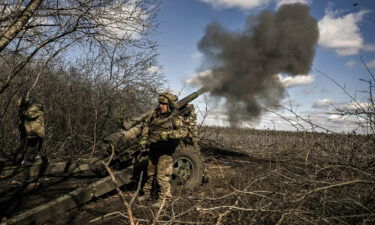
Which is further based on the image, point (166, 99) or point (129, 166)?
point (129, 166)

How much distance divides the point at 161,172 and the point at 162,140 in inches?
22.0

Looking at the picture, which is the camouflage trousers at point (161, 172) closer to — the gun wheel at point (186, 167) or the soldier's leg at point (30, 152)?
the gun wheel at point (186, 167)

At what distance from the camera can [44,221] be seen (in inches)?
154

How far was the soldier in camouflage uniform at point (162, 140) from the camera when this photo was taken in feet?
16.5

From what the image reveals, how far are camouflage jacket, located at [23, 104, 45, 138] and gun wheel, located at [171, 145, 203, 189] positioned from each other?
3877 mm

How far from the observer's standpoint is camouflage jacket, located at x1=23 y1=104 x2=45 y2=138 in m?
7.26

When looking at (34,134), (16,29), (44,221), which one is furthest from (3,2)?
(44,221)

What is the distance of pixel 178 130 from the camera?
5023 millimetres

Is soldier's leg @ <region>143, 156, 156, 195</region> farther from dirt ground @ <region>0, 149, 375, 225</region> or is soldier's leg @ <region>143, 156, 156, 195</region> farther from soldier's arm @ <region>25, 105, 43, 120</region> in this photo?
soldier's arm @ <region>25, 105, 43, 120</region>

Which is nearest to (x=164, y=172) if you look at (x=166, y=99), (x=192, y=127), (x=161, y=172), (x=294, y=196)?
(x=161, y=172)

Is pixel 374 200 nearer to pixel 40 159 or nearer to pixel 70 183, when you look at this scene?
pixel 70 183

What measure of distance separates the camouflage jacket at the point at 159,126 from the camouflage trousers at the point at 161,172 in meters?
0.34

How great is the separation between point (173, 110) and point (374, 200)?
134 inches

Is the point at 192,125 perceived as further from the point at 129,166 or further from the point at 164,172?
the point at 164,172
